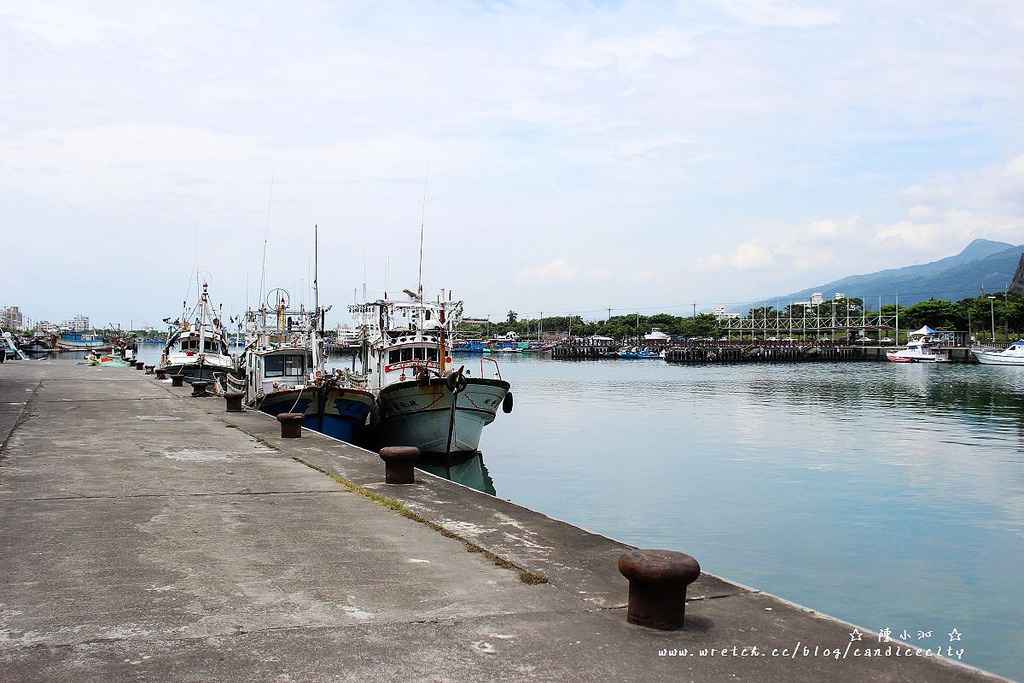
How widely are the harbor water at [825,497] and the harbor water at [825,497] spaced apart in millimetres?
51

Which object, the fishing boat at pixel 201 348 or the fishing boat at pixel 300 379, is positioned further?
the fishing boat at pixel 201 348

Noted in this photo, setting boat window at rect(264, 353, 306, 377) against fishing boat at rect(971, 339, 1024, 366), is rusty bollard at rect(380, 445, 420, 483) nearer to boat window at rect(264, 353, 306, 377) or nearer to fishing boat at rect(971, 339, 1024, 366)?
boat window at rect(264, 353, 306, 377)

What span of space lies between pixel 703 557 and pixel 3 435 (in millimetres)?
13425

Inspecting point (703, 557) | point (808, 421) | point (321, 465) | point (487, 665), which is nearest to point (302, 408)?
point (321, 465)

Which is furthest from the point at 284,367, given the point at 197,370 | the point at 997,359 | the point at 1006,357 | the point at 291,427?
the point at 997,359

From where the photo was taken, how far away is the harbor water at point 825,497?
13.0 m

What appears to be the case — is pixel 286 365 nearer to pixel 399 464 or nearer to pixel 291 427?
pixel 291 427

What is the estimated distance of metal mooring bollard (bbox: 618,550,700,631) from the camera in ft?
19.0

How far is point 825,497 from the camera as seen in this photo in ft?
68.5

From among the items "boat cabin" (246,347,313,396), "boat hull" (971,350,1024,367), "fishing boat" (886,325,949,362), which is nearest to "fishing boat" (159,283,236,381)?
"boat cabin" (246,347,313,396)

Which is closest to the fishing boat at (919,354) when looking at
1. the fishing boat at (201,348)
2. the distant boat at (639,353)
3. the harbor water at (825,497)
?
the distant boat at (639,353)

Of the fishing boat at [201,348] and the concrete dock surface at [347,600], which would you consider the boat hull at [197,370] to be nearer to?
the fishing boat at [201,348]

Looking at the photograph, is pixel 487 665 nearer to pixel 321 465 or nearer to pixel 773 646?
pixel 773 646

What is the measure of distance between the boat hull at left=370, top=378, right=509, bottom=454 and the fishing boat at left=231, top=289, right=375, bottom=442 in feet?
3.04
